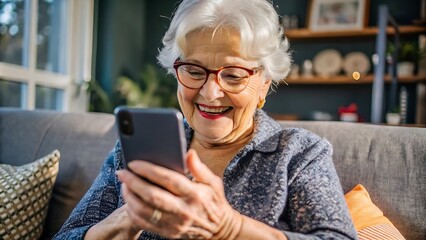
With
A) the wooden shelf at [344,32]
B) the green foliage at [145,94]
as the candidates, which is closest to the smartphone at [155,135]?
the green foliage at [145,94]

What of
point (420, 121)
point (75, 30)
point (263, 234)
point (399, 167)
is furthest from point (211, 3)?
point (420, 121)

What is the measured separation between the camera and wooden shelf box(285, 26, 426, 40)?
3.64 meters

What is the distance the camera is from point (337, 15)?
152 inches

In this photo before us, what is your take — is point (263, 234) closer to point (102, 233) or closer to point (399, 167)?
point (102, 233)

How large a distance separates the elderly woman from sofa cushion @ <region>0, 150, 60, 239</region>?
39 cm

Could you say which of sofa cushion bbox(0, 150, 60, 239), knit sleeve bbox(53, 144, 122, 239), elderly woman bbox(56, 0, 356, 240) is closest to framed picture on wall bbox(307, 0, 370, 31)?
elderly woman bbox(56, 0, 356, 240)

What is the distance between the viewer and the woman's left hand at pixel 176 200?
63cm

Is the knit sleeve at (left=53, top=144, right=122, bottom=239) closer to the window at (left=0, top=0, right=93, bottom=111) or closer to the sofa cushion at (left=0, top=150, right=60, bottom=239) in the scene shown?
the sofa cushion at (left=0, top=150, right=60, bottom=239)

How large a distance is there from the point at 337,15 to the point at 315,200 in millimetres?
3374

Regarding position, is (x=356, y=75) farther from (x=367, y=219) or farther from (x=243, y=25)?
(x=243, y=25)

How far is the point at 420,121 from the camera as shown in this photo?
12.1ft

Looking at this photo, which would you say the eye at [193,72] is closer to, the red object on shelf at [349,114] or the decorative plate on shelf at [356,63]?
the red object on shelf at [349,114]

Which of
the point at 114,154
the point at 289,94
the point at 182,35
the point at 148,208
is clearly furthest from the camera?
the point at 289,94

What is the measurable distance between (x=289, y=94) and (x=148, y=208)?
373 centimetres
